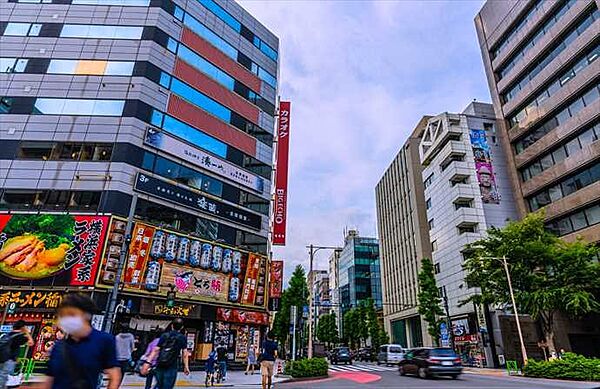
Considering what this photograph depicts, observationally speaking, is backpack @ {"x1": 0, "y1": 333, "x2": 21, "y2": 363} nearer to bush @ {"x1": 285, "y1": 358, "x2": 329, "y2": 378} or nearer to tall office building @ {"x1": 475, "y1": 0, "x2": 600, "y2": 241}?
bush @ {"x1": 285, "y1": 358, "x2": 329, "y2": 378}

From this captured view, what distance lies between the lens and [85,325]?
10.7ft

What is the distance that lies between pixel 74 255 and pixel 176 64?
15.8 metres

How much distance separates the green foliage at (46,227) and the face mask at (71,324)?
67.0 ft

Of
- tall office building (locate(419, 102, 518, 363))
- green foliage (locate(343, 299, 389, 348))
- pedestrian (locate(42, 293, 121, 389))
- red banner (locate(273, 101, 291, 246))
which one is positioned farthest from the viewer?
green foliage (locate(343, 299, 389, 348))

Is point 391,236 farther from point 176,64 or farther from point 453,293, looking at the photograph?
point 176,64

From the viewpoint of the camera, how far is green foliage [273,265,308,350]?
4462 cm

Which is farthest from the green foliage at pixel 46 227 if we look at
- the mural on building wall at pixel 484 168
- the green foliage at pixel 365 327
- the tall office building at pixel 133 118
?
the green foliage at pixel 365 327

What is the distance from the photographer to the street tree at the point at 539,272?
22.8 meters

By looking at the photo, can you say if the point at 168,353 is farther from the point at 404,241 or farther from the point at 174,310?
the point at 404,241

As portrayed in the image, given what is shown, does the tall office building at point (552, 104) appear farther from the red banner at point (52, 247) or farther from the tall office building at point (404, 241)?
the red banner at point (52, 247)

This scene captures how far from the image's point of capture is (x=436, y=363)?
52.6ft

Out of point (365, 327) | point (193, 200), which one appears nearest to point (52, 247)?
point (193, 200)

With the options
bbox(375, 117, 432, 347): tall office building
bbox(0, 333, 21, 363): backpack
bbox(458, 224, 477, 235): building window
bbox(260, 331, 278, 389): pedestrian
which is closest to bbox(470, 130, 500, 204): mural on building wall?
bbox(458, 224, 477, 235): building window

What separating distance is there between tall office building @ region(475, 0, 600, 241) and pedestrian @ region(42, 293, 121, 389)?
109ft
